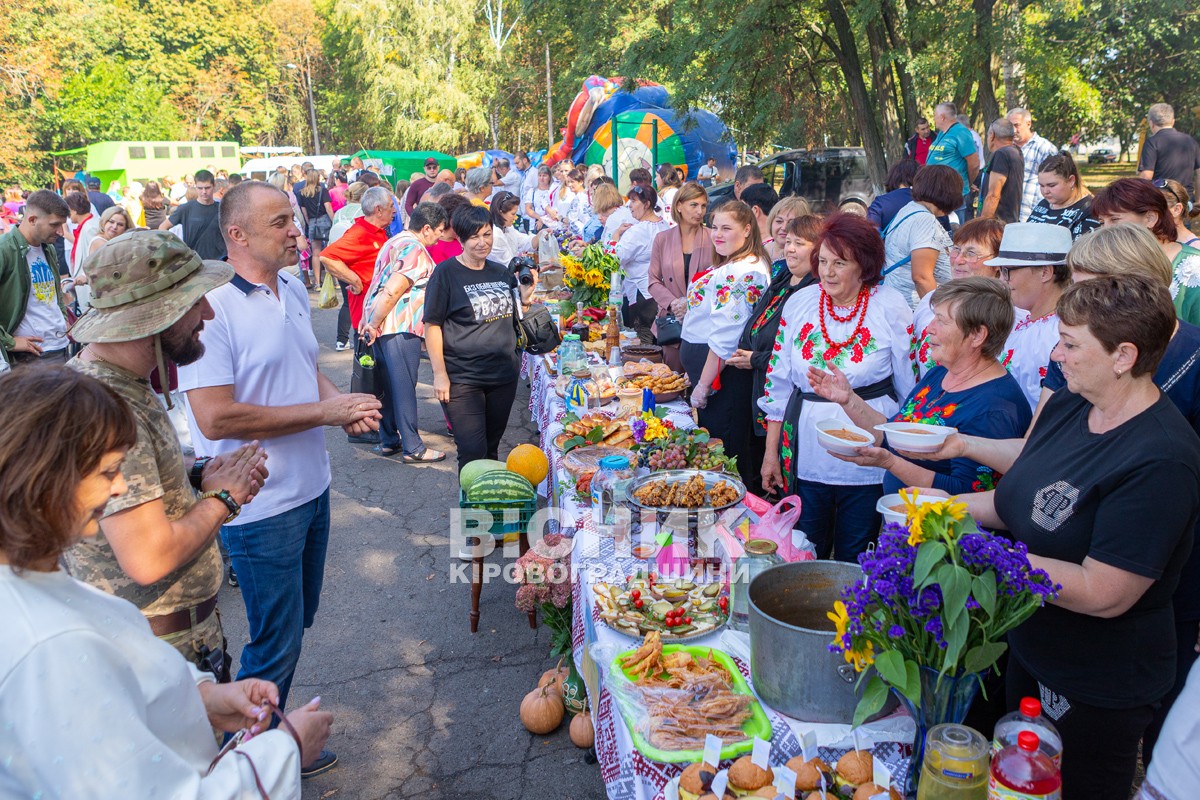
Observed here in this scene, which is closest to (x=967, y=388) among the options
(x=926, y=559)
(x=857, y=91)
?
(x=926, y=559)

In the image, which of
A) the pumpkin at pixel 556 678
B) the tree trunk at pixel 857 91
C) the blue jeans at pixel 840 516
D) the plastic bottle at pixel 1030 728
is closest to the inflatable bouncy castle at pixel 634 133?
the tree trunk at pixel 857 91

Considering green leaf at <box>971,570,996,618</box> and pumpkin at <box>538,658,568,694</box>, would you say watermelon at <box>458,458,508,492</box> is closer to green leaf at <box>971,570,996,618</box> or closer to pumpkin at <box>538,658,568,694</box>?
pumpkin at <box>538,658,568,694</box>

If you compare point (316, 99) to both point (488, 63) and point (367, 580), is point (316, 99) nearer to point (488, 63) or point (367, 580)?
point (488, 63)

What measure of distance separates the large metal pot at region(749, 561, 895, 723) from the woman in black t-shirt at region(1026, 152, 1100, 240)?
14.2ft

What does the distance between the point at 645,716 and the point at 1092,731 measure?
→ 103cm

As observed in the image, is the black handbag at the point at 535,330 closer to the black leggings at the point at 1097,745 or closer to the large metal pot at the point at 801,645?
the large metal pot at the point at 801,645

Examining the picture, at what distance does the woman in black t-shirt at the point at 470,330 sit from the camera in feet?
15.9

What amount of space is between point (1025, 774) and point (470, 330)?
389 cm

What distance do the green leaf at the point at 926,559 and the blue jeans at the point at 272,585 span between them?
7.07 ft

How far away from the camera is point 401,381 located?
671 centimetres

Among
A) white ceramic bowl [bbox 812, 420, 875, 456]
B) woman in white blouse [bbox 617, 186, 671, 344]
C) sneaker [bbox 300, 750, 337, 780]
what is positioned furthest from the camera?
woman in white blouse [bbox 617, 186, 671, 344]

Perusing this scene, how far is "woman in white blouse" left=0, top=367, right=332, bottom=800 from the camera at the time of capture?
1207 mm

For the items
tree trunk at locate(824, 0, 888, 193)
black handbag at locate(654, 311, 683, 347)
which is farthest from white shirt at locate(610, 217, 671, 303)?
tree trunk at locate(824, 0, 888, 193)

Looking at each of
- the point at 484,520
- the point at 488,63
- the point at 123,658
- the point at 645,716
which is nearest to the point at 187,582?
the point at 123,658
